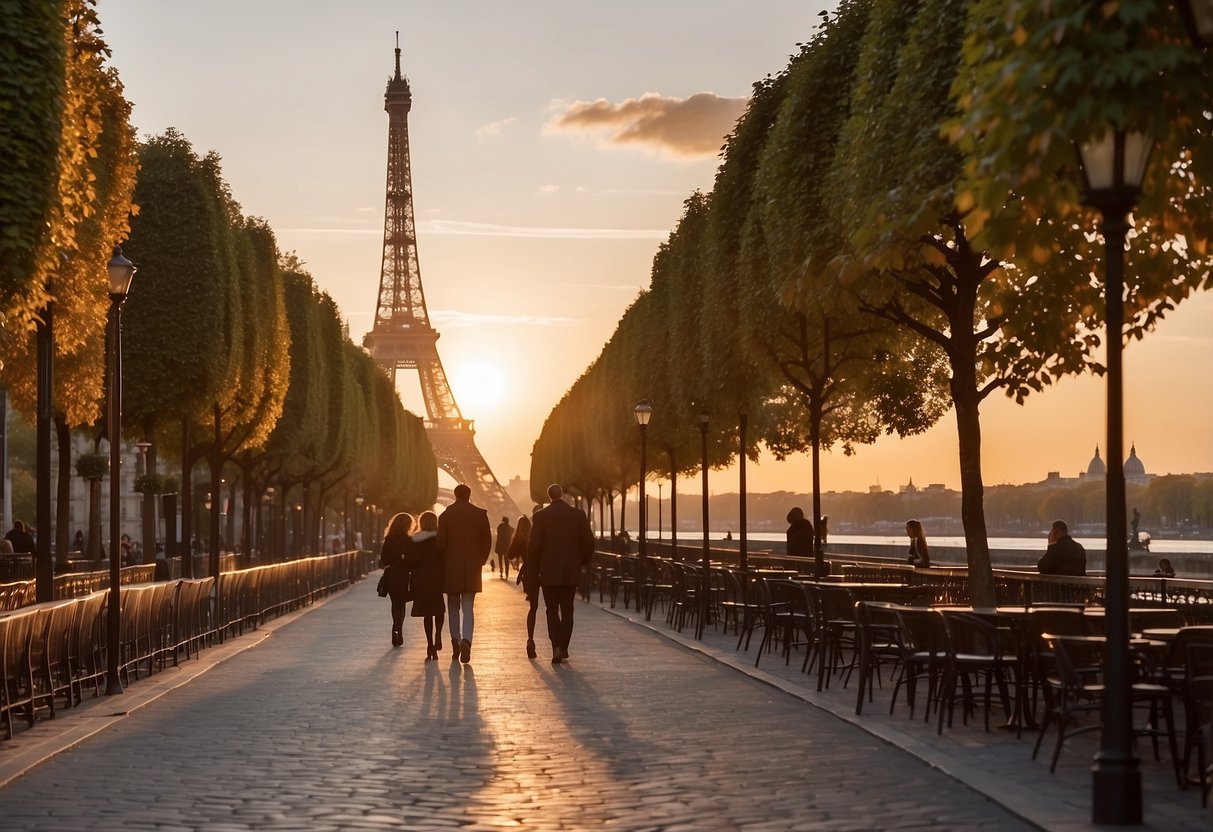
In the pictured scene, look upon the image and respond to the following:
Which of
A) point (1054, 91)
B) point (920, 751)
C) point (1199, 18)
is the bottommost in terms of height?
point (920, 751)

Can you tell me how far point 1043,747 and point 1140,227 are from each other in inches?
216

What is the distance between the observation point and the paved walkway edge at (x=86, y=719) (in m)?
12.3

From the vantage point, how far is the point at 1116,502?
9.86 meters

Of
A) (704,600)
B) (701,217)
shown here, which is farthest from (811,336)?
(701,217)

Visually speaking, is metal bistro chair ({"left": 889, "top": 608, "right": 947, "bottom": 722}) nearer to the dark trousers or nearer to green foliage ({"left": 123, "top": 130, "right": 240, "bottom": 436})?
the dark trousers

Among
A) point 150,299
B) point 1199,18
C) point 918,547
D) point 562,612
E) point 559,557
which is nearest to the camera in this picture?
point 1199,18

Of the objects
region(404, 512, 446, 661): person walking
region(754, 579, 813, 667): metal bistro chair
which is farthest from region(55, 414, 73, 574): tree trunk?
region(754, 579, 813, 667): metal bistro chair

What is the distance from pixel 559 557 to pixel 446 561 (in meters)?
Result: 1.32

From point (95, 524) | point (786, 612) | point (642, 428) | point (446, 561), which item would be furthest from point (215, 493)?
point (95, 524)

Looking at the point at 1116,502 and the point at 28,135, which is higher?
the point at 28,135

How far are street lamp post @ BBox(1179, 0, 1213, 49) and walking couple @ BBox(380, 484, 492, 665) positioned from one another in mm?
12160

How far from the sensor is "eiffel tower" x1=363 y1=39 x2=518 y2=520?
12875 cm

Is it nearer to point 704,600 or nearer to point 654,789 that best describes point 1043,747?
point 654,789

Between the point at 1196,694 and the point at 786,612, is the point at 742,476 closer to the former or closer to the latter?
the point at 786,612
